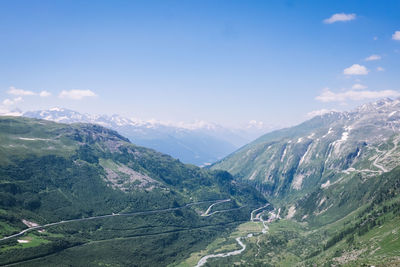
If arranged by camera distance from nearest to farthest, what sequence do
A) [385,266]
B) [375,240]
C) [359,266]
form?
[385,266] → [359,266] → [375,240]

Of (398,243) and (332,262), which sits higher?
(398,243)

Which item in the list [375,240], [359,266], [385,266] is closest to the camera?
[385,266]

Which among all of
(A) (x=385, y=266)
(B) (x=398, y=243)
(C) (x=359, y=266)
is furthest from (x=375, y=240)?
(A) (x=385, y=266)

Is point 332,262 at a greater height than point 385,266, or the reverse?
point 385,266

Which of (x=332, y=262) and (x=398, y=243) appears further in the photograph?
(x=332, y=262)

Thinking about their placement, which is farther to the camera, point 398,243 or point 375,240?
point 375,240

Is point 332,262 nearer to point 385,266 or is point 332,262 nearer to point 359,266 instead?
point 359,266

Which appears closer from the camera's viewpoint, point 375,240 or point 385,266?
point 385,266

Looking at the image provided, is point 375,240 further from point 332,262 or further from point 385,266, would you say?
point 385,266
